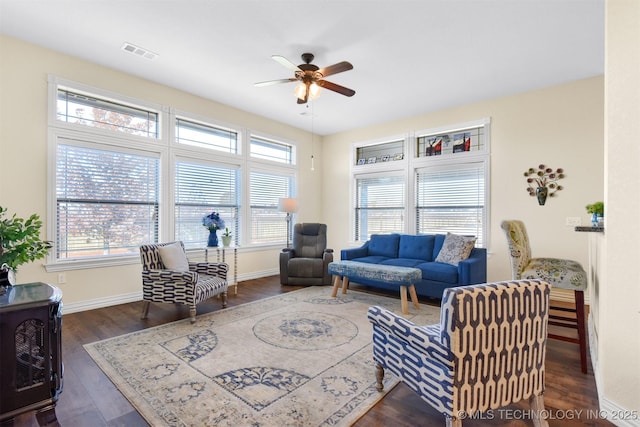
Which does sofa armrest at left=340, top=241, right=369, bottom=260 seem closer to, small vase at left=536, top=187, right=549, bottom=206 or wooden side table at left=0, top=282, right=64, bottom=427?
small vase at left=536, top=187, right=549, bottom=206

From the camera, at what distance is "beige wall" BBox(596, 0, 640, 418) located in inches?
64.6

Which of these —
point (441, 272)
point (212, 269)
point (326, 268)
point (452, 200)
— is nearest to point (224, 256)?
point (212, 269)

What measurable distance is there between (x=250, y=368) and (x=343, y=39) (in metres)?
3.20

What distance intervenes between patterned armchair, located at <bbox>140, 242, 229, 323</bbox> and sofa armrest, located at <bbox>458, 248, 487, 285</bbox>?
9.89ft

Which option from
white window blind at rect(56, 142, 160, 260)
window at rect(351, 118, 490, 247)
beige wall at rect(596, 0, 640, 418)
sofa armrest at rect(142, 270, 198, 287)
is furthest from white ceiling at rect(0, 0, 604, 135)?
sofa armrest at rect(142, 270, 198, 287)

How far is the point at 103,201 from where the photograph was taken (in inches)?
155

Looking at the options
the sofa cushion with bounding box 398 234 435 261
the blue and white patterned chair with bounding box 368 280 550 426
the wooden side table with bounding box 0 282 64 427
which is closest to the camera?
the blue and white patterned chair with bounding box 368 280 550 426

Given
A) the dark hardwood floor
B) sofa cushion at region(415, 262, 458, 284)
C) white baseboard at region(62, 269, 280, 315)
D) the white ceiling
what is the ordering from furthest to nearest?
1. sofa cushion at region(415, 262, 458, 284)
2. white baseboard at region(62, 269, 280, 315)
3. the white ceiling
4. the dark hardwood floor

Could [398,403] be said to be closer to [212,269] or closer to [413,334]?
[413,334]

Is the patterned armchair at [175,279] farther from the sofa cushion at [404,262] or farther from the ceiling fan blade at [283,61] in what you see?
the sofa cushion at [404,262]

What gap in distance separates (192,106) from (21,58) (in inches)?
75.5

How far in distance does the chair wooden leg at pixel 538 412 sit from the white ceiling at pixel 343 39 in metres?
2.97

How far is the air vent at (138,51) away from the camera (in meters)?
3.40

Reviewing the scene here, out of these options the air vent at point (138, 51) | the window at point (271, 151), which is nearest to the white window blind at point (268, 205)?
the window at point (271, 151)
